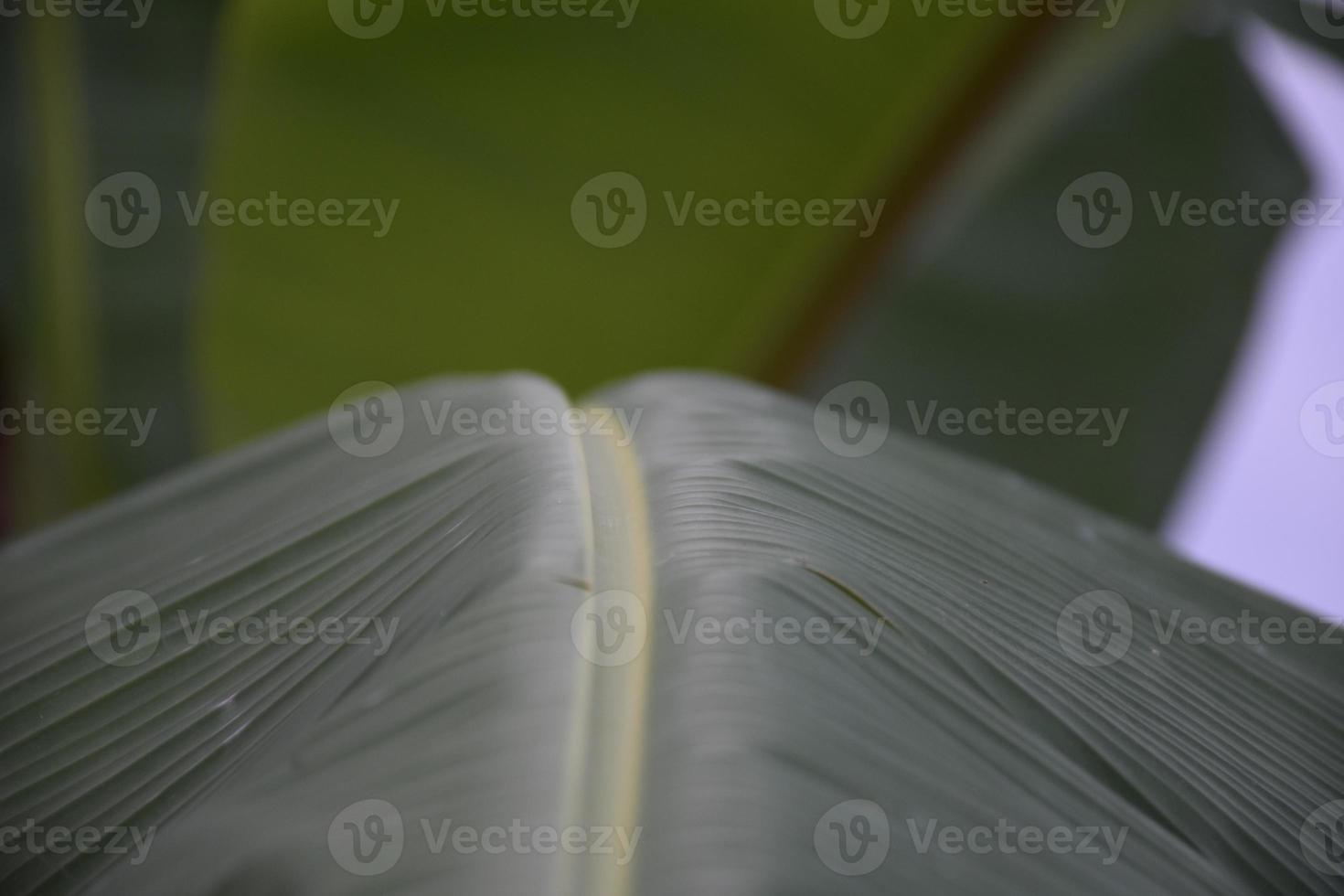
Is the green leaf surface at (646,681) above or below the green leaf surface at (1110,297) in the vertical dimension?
below

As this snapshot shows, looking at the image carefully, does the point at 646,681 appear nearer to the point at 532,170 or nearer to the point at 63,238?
the point at 532,170

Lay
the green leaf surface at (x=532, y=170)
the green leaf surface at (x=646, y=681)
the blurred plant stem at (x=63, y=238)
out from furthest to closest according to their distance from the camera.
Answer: the blurred plant stem at (x=63, y=238)
the green leaf surface at (x=532, y=170)
the green leaf surface at (x=646, y=681)

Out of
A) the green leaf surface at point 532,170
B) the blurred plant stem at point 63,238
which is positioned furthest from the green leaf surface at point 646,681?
the blurred plant stem at point 63,238

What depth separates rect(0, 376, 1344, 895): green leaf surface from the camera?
0.24 meters

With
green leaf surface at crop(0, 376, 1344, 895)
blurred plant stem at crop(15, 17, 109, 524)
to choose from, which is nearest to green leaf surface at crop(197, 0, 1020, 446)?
blurred plant stem at crop(15, 17, 109, 524)

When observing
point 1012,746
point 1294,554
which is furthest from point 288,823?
point 1294,554

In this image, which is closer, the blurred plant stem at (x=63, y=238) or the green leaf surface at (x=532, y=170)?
the green leaf surface at (x=532, y=170)

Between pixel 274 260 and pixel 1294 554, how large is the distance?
714mm

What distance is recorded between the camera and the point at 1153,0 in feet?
1.96

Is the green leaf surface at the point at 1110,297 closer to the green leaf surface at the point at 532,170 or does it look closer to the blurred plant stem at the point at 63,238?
the green leaf surface at the point at 532,170

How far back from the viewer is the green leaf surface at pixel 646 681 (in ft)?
0.80

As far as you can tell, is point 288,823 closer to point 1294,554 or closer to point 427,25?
point 427,25

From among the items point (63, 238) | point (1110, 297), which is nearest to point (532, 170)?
point (63, 238)

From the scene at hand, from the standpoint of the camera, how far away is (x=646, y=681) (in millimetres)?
279
